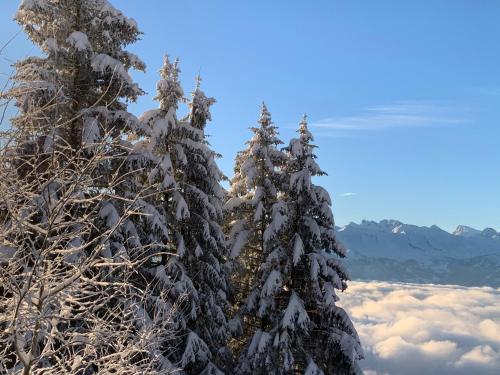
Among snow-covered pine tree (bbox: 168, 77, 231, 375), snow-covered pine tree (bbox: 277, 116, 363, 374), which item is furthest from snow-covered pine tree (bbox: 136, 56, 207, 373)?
snow-covered pine tree (bbox: 277, 116, 363, 374)

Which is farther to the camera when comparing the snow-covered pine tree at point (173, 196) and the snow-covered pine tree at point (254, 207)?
the snow-covered pine tree at point (254, 207)

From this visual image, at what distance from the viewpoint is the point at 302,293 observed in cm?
1859

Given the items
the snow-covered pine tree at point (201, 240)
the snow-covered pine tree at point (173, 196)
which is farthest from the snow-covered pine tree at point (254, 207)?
the snow-covered pine tree at point (173, 196)

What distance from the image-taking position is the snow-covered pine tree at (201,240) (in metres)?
17.6

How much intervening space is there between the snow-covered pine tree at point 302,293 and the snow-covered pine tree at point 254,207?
92 cm

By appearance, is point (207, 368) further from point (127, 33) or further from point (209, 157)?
point (127, 33)

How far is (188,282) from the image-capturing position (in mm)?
16609

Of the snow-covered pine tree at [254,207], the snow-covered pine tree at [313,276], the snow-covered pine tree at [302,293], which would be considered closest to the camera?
the snow-covered pine tree at [302,293]

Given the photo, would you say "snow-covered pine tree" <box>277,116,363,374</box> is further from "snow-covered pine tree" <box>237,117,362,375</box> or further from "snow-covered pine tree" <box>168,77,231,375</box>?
"snow-covered pine tree" <box>168,77,231,375</box>

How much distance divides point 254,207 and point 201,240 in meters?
2.54

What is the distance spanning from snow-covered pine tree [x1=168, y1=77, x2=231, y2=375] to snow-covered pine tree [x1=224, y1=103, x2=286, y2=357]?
0.77m

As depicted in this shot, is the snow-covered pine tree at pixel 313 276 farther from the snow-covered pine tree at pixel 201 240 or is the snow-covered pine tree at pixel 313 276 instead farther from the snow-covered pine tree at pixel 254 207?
the snow-covered pine tree at pixel 201 240

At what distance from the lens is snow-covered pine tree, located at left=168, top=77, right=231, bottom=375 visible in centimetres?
1764

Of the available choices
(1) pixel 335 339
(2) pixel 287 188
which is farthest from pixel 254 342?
(2) pixel 287 188
